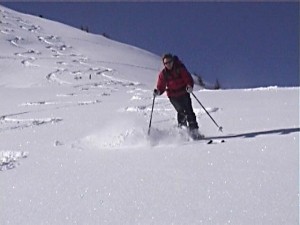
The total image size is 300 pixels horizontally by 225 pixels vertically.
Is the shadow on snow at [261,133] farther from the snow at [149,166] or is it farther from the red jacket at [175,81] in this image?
the red jacket at [175,81]

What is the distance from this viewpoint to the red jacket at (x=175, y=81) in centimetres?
704

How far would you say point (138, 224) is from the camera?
11.2 ft

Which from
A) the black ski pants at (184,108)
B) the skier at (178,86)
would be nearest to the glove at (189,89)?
the skier at (178,86)

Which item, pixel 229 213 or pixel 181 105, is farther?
pixel 181 105

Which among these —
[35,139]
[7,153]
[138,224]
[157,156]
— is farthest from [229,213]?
[35,139]

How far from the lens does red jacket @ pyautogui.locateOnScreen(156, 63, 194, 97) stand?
7036mm

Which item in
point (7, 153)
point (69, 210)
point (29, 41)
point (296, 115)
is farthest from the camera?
point (29, 41)

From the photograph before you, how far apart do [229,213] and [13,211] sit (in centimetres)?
160

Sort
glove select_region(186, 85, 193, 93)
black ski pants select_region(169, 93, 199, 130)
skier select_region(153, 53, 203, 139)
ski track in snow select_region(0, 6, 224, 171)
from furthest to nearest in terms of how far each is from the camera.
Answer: black ski pants select_region(169, 93, 199, 130), skier select_region(153, 53, 203, 139), glove select_region(186, 85, 193, 93), ski track in snow select_region(0, 6, 224, 171)

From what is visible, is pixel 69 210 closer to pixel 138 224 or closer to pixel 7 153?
pixel 138 224

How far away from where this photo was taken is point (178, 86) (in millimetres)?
7156

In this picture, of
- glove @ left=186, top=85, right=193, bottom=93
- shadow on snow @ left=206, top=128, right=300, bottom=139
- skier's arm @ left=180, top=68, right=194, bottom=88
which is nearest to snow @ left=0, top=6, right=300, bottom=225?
shadow on snow @ left=206, top=128, right=300, bottom=139

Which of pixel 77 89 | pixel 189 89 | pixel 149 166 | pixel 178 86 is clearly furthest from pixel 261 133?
pixel 77 89

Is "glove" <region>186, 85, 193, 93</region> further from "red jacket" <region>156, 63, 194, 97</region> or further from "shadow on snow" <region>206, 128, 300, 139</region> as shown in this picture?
"shadow on snow" <region>206, 128, 300, 139</region>
